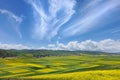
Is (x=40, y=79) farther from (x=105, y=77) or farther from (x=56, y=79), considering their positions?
(x=105, y=77)

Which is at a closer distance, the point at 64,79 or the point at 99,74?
the point at 64,79

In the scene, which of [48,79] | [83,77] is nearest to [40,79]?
[48,79]

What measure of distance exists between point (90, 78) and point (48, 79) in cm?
783

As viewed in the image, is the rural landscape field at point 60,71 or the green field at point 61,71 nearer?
the rural landscape field at point 60,71

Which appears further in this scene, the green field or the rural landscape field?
the green field

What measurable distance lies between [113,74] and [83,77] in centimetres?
692

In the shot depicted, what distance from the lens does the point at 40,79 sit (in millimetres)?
50062

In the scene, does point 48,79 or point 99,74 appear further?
point 99,74

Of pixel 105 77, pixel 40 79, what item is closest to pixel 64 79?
pixel 40 79

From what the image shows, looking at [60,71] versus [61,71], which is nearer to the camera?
[61,71]

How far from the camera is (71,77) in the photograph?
5031 cm

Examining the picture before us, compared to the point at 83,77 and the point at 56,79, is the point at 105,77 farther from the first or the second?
the point at 56,79

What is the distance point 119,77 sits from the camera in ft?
167

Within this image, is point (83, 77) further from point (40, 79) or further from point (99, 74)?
point (40, 79)
